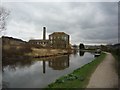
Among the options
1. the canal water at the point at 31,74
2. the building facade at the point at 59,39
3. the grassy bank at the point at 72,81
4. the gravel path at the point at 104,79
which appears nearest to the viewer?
the gravel path at the point at 104,79

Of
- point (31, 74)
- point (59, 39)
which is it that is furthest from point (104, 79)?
point (59, 39)

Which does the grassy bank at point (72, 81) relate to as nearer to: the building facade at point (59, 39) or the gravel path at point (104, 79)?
the gravel path at point (104, 79)

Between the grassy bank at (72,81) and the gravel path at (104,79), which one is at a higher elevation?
the gravel path at (104,79)

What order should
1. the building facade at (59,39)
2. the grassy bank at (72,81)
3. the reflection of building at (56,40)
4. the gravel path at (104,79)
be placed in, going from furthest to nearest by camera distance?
1. the reflection of building at (56,40)
2. the building facade at (59,39)
3. the grassy bank at (72,81)
4. the gravel path at (104,79)

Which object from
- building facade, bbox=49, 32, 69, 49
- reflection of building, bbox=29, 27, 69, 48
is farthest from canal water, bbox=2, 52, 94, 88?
reflection of building, bbox=29, 27, 69, 48

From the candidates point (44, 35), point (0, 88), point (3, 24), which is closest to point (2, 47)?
point (3, 24)

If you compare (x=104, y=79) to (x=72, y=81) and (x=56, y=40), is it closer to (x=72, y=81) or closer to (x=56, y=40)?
(x=72, y=81)

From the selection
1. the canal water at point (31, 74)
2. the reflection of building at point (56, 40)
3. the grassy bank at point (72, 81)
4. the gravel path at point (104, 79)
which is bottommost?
the canal water at point (31, 74)

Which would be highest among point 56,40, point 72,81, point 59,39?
point 59,39

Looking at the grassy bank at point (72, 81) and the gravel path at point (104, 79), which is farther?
the grassy bank at point (72, 81)

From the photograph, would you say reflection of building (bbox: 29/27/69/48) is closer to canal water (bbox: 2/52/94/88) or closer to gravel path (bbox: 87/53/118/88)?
canal water (bbox: 2/52/94/88)

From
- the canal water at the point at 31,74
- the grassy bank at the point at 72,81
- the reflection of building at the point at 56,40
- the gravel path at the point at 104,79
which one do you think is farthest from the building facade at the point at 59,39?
the grassy bank at the point at 72,81

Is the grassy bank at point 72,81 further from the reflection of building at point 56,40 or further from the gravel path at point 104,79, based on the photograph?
the reflection of building at point 56,40

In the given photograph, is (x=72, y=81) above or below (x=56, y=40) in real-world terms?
below
